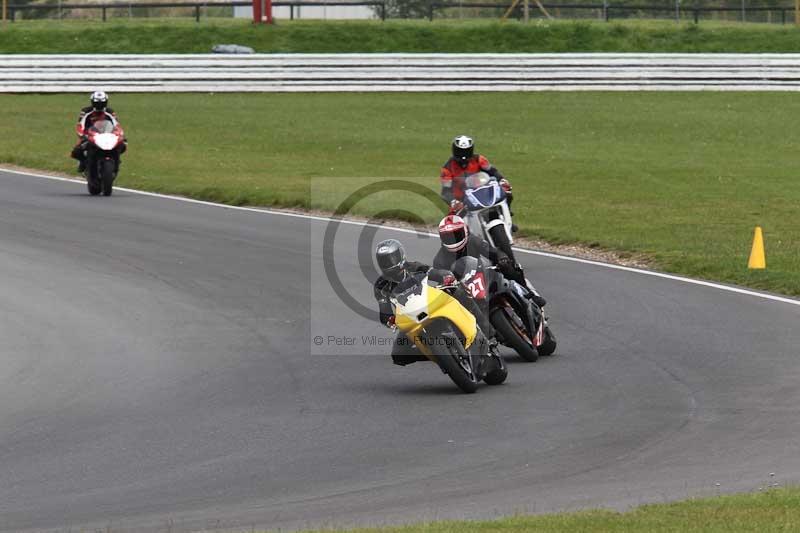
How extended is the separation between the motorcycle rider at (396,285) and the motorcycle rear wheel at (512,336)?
1.29ft

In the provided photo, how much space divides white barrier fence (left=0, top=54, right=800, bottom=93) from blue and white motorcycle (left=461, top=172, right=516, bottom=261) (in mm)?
26061

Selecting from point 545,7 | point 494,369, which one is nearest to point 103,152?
point 494,369

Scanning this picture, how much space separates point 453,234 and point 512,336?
1.21m

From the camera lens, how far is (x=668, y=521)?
8.19 meters

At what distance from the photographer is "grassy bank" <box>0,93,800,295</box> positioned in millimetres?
22391

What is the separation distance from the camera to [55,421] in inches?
450

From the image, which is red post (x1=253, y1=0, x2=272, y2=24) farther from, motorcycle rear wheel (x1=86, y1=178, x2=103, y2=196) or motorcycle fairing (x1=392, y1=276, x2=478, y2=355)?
motorcycle fairing (x1=392, y1=276, x2=478, y2=355)

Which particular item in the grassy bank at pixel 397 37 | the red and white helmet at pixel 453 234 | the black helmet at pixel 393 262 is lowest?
the black helmet at pixel 393 262

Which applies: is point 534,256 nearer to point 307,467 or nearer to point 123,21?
point 307,467

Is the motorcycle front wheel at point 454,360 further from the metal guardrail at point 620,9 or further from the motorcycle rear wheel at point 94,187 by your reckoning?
the metal guardrail at point 620,9

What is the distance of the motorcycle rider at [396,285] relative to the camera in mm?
12273

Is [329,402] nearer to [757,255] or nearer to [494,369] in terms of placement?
[494,369]

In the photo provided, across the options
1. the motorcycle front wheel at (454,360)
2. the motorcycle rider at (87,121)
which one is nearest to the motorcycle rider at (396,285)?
the motorcycle front wheel at (454,360)

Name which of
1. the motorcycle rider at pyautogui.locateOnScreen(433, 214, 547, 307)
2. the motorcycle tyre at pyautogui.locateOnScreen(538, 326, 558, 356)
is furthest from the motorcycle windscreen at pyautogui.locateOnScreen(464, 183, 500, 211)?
the motorcycle tyre at pyautogui.locateOnScreen(538, 326, 558, 356)
